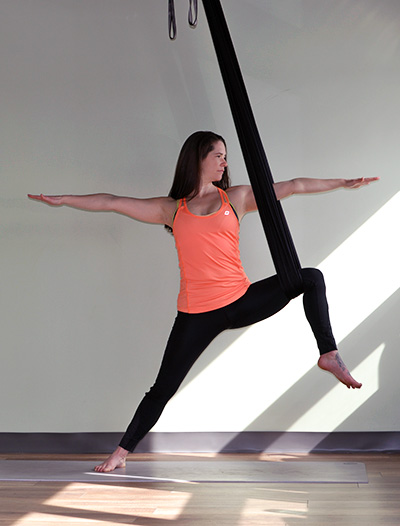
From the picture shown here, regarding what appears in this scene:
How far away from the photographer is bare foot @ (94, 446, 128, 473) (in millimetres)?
3332

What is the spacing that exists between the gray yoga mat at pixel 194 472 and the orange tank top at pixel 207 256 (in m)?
0.74

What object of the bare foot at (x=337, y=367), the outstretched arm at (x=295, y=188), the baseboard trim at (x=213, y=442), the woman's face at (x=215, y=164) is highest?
the woman's face at (x=215, y=164)

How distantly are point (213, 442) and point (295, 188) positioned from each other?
1.44m

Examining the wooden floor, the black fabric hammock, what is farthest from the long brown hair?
the wooden floor

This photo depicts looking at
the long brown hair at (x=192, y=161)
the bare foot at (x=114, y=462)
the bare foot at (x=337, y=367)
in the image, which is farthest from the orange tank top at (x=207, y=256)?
the bare foot at (x=114, y=462)

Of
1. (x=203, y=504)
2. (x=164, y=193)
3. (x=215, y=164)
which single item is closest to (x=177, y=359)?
(x=203, y=504)

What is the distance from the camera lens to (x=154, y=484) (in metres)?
3.08

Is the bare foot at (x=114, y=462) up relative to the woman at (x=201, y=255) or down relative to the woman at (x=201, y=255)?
down

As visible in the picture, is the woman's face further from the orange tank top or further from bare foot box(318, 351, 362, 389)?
bare foot box(318, 351, 362, 389)

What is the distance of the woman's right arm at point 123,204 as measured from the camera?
11.3 ft

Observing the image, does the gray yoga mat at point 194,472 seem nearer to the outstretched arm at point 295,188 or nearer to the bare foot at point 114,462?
the bare foot at point 114,462

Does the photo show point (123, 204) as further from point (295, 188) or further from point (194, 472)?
point (194, 472)

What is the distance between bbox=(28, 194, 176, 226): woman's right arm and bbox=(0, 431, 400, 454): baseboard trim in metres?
1.20

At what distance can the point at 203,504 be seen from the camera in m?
2.73
